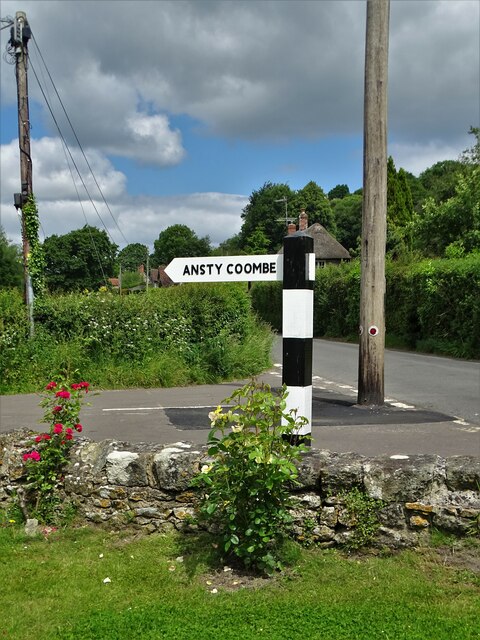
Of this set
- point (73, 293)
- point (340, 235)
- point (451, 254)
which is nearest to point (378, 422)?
point (73, 293)

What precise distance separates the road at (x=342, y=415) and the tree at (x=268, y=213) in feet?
230

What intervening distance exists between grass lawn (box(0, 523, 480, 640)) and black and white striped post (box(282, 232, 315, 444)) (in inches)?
51.6

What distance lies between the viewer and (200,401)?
37.3 ft

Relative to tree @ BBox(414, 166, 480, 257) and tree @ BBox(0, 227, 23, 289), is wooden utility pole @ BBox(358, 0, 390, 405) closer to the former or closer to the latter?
tree @ BBox(414, 166, 480, 257)

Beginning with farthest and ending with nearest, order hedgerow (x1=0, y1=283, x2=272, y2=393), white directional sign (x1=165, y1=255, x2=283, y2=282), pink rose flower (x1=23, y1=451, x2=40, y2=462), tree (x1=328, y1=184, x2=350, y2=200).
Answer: tree (x1=328, y1=184, x2=350, y2=200) → hedgerow (x1=0, y1=283, x2=272, y2=393) → white directional sign (x1=165, y1=255, x2=283, y2=282) → pink rose flower (x1=23, y1=451, x2=40, y2=462)

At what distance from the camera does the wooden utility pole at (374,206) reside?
32.5 ft

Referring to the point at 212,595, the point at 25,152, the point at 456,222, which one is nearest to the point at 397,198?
the point at 456,222

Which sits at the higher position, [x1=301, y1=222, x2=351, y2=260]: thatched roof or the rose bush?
[x1=301, y1=222, x2=351, y2=260]: thatched roof

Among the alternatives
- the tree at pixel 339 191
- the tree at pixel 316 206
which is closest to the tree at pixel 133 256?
the tree at pixel 339 191

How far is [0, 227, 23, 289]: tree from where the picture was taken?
60.1 m

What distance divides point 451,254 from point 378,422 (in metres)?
19.4

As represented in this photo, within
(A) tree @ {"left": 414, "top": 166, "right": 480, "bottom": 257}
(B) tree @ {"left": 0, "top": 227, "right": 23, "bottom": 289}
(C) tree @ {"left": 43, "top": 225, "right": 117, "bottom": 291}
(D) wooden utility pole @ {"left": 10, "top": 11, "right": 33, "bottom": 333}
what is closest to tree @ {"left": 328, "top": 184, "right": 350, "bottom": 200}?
(C) tree @ {"left": 43, "top": 225, "right": 117, "bottom": 291}

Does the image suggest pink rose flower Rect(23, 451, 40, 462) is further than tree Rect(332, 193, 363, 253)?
No

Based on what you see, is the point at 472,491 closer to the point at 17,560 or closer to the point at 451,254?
the point at 17,560
